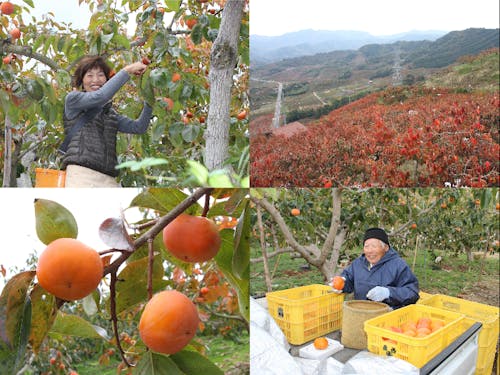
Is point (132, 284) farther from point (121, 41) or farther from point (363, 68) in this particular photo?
point (363, 68)

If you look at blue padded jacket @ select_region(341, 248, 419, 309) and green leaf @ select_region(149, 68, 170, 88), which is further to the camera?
blue padded jacket @ select_region(341, 248, 419, 309)

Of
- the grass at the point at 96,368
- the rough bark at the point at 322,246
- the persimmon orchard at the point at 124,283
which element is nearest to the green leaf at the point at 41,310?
the persimmon orchard at the point at 124,283

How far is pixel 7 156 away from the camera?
145 cm

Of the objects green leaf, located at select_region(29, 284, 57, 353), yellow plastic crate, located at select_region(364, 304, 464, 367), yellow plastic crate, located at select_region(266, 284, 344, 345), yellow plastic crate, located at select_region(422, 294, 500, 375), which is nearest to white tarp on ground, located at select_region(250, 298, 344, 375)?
yellow plastic crate, located at select_region(266, 284, 344, 345)

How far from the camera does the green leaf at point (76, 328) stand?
65 centimetres

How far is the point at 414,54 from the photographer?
174 cm

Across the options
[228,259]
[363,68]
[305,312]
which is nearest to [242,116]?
[363,68]

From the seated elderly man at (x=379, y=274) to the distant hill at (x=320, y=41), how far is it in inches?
24.7

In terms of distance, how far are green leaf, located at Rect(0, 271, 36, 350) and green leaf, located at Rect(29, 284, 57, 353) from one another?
0.02 m

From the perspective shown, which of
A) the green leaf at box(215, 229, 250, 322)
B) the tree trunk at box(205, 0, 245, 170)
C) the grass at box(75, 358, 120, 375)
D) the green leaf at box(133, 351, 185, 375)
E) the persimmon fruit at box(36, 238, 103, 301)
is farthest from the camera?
the grass at box(75, 358, 120, 375)

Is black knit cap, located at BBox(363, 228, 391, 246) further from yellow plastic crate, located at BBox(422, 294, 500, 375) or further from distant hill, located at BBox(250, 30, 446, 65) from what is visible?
distant hill, located at BBox(250, 30, 446, 65)

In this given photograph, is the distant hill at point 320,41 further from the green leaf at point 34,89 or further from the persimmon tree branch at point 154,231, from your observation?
the persimmon tree branch at point 154,231

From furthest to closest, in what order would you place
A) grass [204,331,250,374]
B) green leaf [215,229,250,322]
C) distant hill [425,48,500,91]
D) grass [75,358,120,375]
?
grass [75,358,120,375] < grass [204,331,250,374] < distant hill [425,48,500,91] < green leaf [215,229,250,322]

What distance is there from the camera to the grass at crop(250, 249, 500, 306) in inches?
61.6
